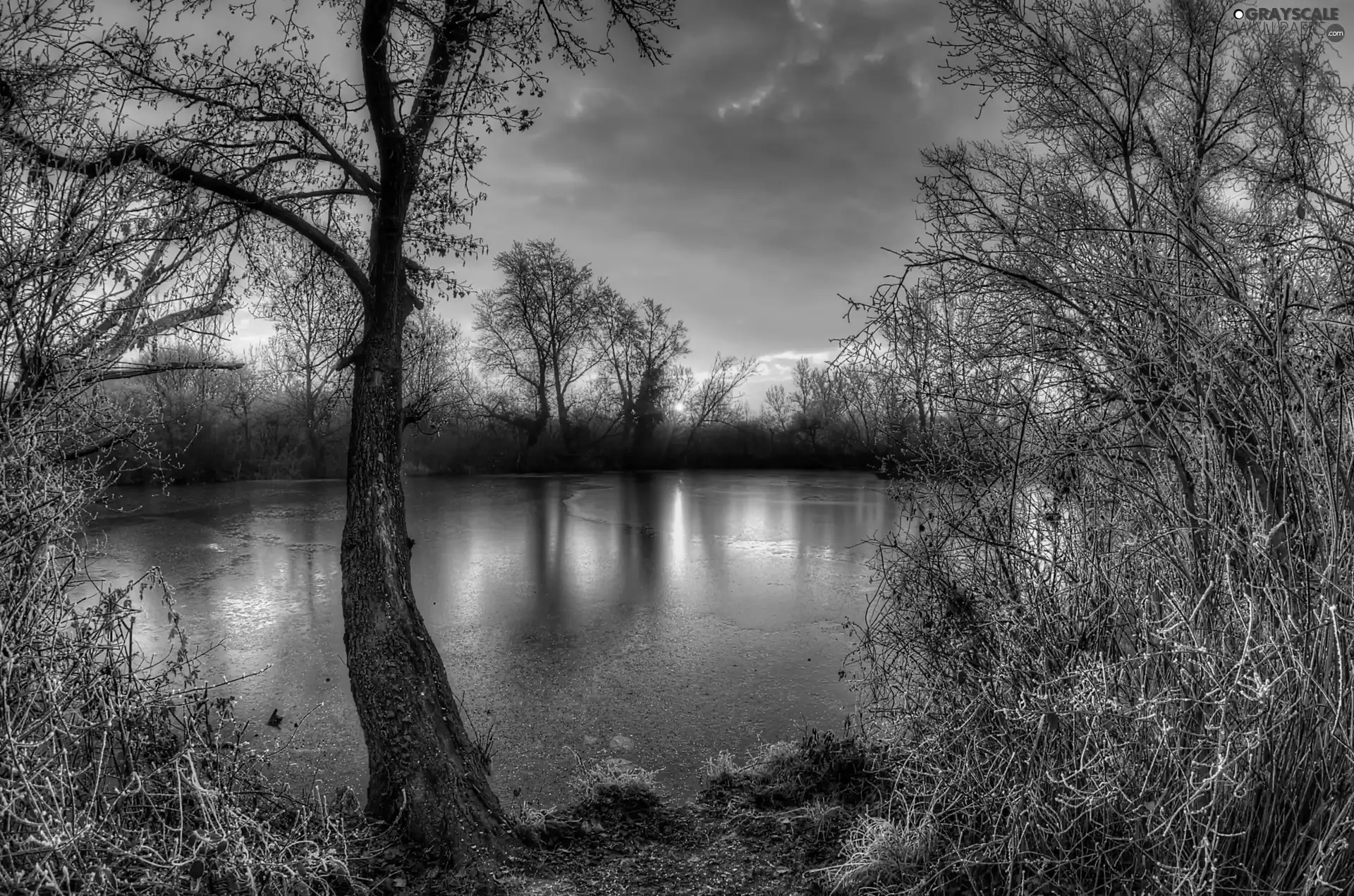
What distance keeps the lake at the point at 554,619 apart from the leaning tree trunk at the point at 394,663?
3.78 feet

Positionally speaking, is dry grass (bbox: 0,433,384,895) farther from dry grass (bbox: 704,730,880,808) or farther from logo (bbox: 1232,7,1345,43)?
logo (bbox: 1232,7,1345,43)

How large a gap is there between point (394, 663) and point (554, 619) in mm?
6104

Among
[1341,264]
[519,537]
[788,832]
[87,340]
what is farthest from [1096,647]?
[519,537]

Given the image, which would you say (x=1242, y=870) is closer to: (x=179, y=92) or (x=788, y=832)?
(x=788, y=832)

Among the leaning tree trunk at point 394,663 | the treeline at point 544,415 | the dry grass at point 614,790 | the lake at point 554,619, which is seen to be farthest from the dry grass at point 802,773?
the treeline at point 544,415

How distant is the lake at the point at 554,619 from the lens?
7.03 metres

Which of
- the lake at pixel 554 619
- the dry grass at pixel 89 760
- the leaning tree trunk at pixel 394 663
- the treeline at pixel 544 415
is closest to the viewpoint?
the dry grass at pixel 89 760

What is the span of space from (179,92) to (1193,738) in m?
6.94

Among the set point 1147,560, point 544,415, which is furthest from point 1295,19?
point 544,415

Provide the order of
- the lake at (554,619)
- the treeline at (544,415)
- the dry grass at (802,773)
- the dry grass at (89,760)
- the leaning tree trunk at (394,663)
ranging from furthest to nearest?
the treeline at (544,415)
the lake at (554,619)
the dry grass at (802,773)
the leaning tree trunk at (394,663)
the dry grass at (89,760)

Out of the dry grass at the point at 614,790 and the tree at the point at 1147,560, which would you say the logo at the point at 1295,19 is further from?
the dry grass at the point at 614,790

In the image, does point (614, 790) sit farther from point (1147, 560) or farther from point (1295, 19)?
point (1295, 19)

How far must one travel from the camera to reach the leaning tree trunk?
4641mm

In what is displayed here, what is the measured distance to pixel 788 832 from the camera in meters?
4.74
